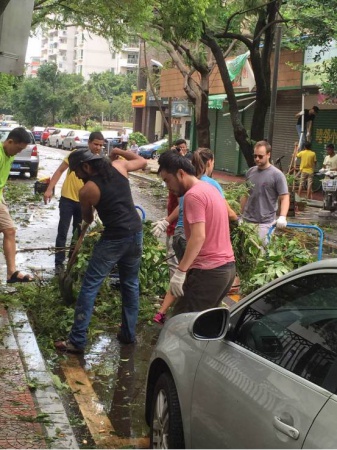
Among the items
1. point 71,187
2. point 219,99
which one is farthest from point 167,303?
point 219,99

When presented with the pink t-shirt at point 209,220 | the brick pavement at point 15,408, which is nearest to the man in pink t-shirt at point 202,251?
the pink t-shirt at point 209,220

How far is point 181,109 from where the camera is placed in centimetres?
4266

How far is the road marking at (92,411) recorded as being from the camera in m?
4.75

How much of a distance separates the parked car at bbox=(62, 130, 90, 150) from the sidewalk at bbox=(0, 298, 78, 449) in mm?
40322

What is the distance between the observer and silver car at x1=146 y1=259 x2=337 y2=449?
2.74 metres

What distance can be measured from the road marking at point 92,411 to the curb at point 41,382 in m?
0.19

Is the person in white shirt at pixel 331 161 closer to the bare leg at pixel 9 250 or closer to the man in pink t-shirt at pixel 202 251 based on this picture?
the bare leg at pixel 9 250

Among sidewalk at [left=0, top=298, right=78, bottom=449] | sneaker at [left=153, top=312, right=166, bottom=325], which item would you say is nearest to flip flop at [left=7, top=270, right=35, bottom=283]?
sidewalk at [left=0, top=298, right=78, bottom=449]

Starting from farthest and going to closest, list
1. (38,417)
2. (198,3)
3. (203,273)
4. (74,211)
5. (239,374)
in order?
(198,3)
(74,211)
(203,273)
(38,417)
(239,374)

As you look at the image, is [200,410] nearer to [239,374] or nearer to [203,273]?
[239,374]

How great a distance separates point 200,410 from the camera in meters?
3.52

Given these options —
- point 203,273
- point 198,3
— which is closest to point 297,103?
point 198,3

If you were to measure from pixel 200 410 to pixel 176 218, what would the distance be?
415 cm

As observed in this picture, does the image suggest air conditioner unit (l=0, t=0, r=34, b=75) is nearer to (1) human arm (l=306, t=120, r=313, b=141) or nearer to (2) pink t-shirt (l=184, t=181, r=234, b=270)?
(2) pink t-shirt (l=184, t=181, r=234, b=270)
